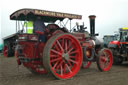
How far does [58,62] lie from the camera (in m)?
4.80

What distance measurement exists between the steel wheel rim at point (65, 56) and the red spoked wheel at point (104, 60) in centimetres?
118

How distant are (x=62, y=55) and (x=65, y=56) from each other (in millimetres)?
106

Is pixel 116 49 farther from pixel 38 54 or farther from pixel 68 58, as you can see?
pixel 38 54

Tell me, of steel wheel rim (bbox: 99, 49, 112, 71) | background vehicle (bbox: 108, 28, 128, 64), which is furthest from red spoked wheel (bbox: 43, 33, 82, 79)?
background vehicle (bbox: 108, 28, 128, 64)

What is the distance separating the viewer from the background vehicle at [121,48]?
792 centimetres

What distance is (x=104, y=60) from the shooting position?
625cm

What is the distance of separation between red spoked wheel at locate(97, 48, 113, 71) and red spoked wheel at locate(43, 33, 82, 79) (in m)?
1.18

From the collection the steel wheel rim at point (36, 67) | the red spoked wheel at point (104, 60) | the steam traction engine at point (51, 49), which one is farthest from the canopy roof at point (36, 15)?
the red spoked wheel at point (104, 60)

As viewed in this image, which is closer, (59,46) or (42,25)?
(59,46)

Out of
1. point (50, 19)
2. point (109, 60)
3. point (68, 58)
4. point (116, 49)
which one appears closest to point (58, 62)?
point (68, 58)

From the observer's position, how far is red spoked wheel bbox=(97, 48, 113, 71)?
5.99 m

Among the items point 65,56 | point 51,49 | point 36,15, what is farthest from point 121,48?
point 36,15

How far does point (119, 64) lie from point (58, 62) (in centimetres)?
488

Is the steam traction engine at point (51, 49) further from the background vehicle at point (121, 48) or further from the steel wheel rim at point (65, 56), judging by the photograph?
the background vehicle at point (121, 48)
